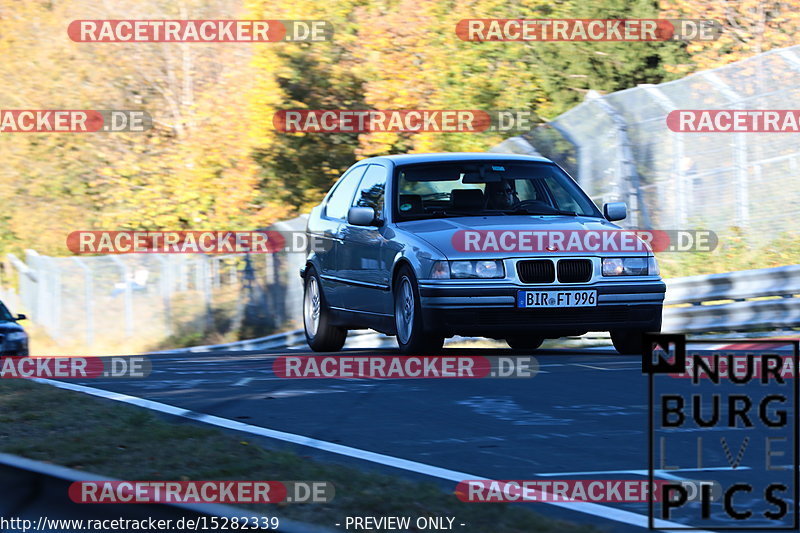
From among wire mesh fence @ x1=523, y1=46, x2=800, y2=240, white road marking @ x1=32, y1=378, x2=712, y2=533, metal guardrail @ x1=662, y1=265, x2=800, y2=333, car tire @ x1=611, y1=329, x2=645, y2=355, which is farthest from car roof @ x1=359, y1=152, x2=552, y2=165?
wire mesh fence @ x1=523, y1=46, x2=800, y2=240

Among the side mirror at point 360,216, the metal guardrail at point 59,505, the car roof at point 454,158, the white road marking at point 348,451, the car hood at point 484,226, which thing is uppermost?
the car roof at point 454,158

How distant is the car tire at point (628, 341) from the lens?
12539mm

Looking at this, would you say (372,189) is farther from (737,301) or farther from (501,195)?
(737,301)

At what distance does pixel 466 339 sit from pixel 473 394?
7.67 m

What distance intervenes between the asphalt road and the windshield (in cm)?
135

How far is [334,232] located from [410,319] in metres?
2.55

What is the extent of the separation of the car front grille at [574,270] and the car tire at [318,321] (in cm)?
334

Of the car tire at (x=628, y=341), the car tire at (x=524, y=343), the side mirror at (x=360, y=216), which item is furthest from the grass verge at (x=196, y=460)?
the car tire at (x=524, y=343)

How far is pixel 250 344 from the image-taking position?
2755 centimetres

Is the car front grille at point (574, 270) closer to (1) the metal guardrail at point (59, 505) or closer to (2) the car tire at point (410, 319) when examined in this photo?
(2) the car tire at point (410, 319)

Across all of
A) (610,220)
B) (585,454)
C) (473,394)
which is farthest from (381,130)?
(585,454)

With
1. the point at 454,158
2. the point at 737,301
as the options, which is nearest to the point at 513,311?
the point at 454,158

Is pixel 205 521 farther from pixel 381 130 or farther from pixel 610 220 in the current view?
pixel 381 130

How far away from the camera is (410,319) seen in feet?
39.0
